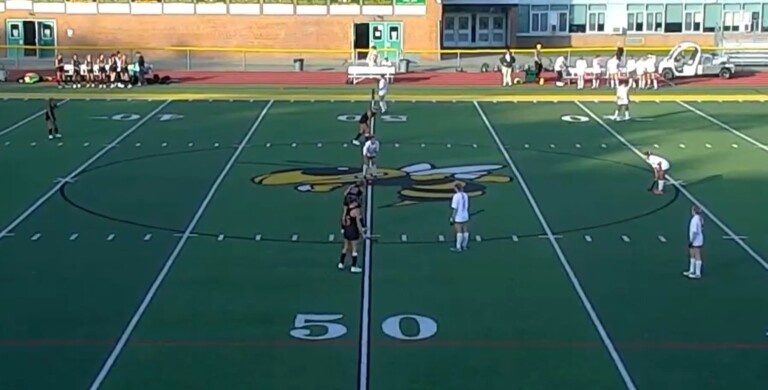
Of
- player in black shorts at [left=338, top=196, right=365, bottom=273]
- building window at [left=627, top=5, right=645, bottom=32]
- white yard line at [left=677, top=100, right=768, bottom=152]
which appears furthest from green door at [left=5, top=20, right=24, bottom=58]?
player in black shorts at [left=338, top=196, right=365, bottom=273]

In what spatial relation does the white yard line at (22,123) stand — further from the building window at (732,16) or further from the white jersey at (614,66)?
the building window at (732,16)

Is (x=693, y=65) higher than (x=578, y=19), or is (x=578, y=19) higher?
(x=578, y=19)

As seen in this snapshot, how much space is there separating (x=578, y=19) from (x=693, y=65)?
23240 mm

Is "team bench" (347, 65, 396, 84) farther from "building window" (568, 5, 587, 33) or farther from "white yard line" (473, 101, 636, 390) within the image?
"building window" (568, 5, 587, 33)

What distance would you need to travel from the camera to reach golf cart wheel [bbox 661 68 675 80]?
51344mm

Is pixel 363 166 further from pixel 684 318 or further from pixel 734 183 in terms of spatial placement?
pixel 684 318

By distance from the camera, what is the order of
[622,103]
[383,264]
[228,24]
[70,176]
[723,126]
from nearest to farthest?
[383,264] → [70,176] → [723,126] → [622,103] → [228,24]

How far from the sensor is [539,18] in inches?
2926

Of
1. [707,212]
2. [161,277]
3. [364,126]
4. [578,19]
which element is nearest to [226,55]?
[578,19]

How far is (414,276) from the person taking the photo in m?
19.8

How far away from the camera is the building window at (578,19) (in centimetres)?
7444

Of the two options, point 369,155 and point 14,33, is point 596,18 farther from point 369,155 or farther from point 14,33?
point 369,155

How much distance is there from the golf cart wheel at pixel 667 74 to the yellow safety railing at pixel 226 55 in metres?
8.35

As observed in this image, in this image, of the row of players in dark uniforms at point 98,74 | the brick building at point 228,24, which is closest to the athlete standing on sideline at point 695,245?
the row of players in dark uniforms at point 98,74
